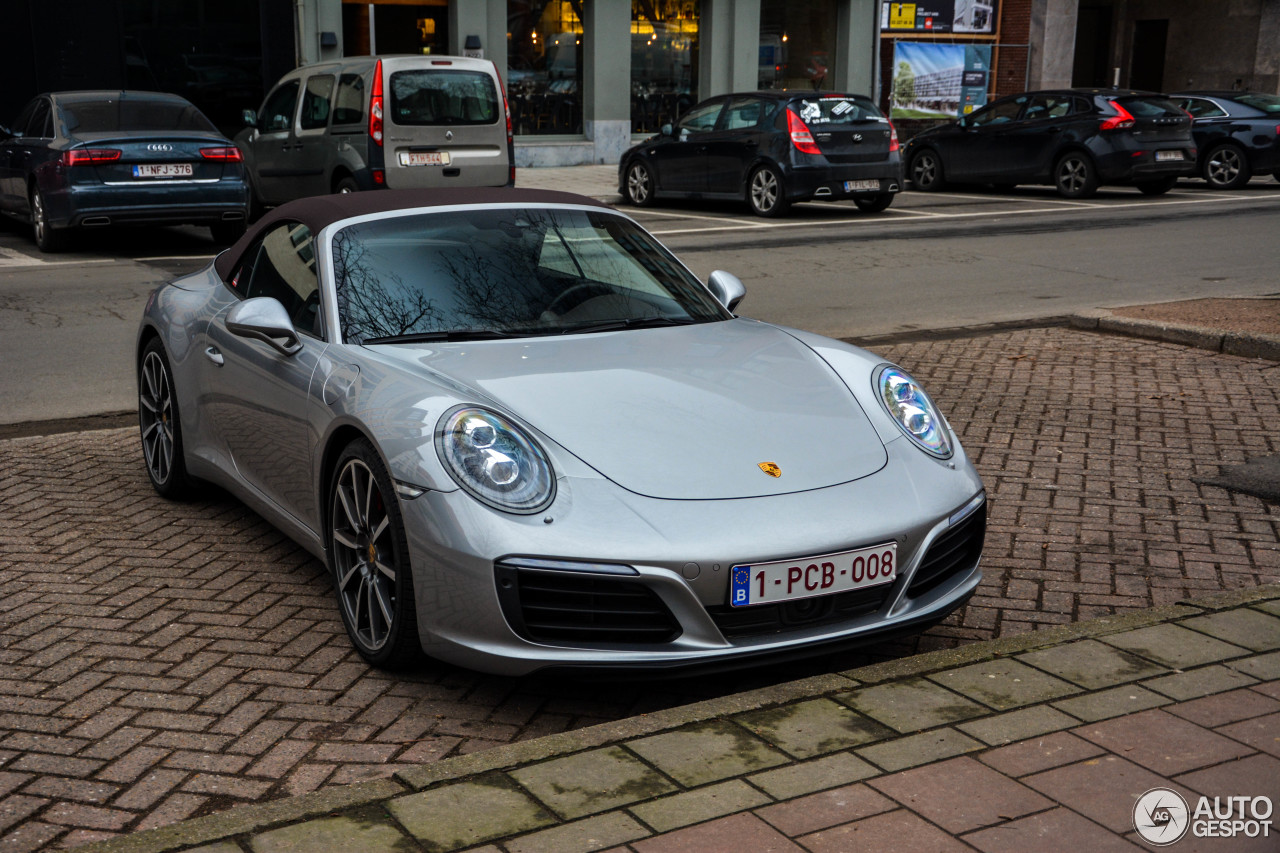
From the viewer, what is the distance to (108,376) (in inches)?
325

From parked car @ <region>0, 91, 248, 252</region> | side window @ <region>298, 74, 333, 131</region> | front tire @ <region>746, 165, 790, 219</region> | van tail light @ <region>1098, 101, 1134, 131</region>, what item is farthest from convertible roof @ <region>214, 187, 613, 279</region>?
van tail light @ <region>1098, 101, 1134, 131</region>

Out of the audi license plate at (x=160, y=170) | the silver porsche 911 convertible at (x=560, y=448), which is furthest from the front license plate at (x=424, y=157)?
the silver porsche 911 convertible at (x=560, y=448)

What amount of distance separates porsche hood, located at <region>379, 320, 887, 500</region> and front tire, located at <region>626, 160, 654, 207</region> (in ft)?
48.4

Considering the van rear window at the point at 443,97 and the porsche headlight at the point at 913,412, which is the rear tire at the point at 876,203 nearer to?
the van rear window at the point at 443,97

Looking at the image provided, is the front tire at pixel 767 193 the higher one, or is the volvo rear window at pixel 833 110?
the volvo rear window at pixel 833 110

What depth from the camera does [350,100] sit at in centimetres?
1458

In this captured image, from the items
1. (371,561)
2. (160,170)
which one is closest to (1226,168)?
(160,170)

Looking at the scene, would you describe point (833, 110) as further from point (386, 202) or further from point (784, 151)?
point (386, 202)

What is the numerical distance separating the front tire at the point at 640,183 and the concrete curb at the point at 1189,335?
9.91 metres

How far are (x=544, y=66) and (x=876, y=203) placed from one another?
9822 millimetres

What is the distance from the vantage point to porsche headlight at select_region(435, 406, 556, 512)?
3.53m

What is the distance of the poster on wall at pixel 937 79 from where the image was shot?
29.7 m

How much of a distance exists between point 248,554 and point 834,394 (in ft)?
7.45

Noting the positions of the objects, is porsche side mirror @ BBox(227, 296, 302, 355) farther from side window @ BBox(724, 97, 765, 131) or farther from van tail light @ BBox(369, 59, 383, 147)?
side window @ BBox(724, 97, 765, 131)
